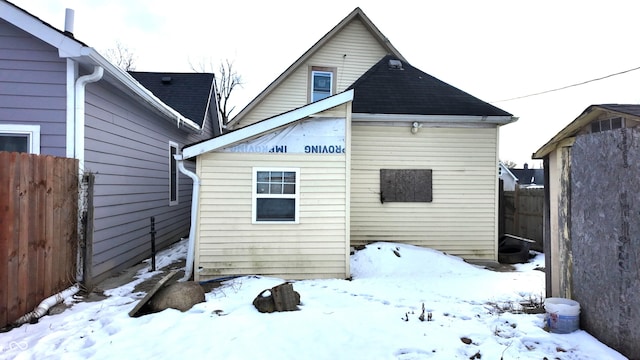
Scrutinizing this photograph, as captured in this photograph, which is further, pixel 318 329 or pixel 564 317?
pixel 318 329

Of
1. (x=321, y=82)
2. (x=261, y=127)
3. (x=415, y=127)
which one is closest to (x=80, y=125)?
(x=261, y=127)

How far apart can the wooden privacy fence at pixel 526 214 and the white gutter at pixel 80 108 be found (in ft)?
33.1

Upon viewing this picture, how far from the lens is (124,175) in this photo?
285 inches

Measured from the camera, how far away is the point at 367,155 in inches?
344

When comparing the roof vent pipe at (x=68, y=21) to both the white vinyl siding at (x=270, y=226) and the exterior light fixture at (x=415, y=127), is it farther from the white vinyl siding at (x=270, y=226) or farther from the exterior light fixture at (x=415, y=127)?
the exterior light fixture at (x=415, y=127)

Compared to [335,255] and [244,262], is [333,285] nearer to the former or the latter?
[335,255]

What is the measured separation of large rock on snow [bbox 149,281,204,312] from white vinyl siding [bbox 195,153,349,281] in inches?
58.6

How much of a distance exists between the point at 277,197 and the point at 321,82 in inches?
269

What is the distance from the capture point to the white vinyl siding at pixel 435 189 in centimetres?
875

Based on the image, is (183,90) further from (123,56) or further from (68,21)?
(123,56)

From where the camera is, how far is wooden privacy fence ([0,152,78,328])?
13.2 ft

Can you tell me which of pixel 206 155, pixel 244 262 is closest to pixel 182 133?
pixel 206 155

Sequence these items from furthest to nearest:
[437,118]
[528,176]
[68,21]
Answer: [528,176] → [437,118] → [68,21]

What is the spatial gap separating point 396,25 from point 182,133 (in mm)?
10743
